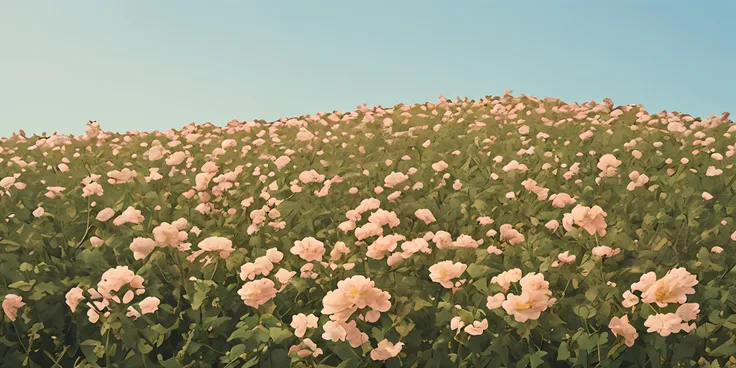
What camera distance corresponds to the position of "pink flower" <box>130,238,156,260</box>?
14.3 ft

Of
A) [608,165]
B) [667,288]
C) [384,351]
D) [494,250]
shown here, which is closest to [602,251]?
[667,288]

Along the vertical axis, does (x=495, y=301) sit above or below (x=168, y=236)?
above

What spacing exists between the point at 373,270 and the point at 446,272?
0.54m

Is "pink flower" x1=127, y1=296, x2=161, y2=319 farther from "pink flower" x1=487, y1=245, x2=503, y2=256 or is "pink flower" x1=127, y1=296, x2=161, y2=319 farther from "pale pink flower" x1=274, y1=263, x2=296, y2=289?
"pink flower" x1=487, y1=245, x2=503, y2=256

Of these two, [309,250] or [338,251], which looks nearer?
[309,250]

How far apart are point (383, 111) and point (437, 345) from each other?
9606mm

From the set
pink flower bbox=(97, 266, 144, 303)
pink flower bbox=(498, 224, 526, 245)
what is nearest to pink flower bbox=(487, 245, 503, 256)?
pink flower bbox=(498, 224, 526, 245)

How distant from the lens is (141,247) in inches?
172

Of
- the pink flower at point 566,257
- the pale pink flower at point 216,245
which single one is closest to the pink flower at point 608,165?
the pink flower at point 566,257

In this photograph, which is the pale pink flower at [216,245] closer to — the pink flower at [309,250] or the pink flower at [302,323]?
the pink flower at [309,250]

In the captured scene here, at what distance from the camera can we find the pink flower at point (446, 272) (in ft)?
13.2

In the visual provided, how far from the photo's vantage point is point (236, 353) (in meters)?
3.83

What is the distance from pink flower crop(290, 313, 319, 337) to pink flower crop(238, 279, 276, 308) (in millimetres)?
257

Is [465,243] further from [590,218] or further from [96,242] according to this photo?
A: [96,242]
